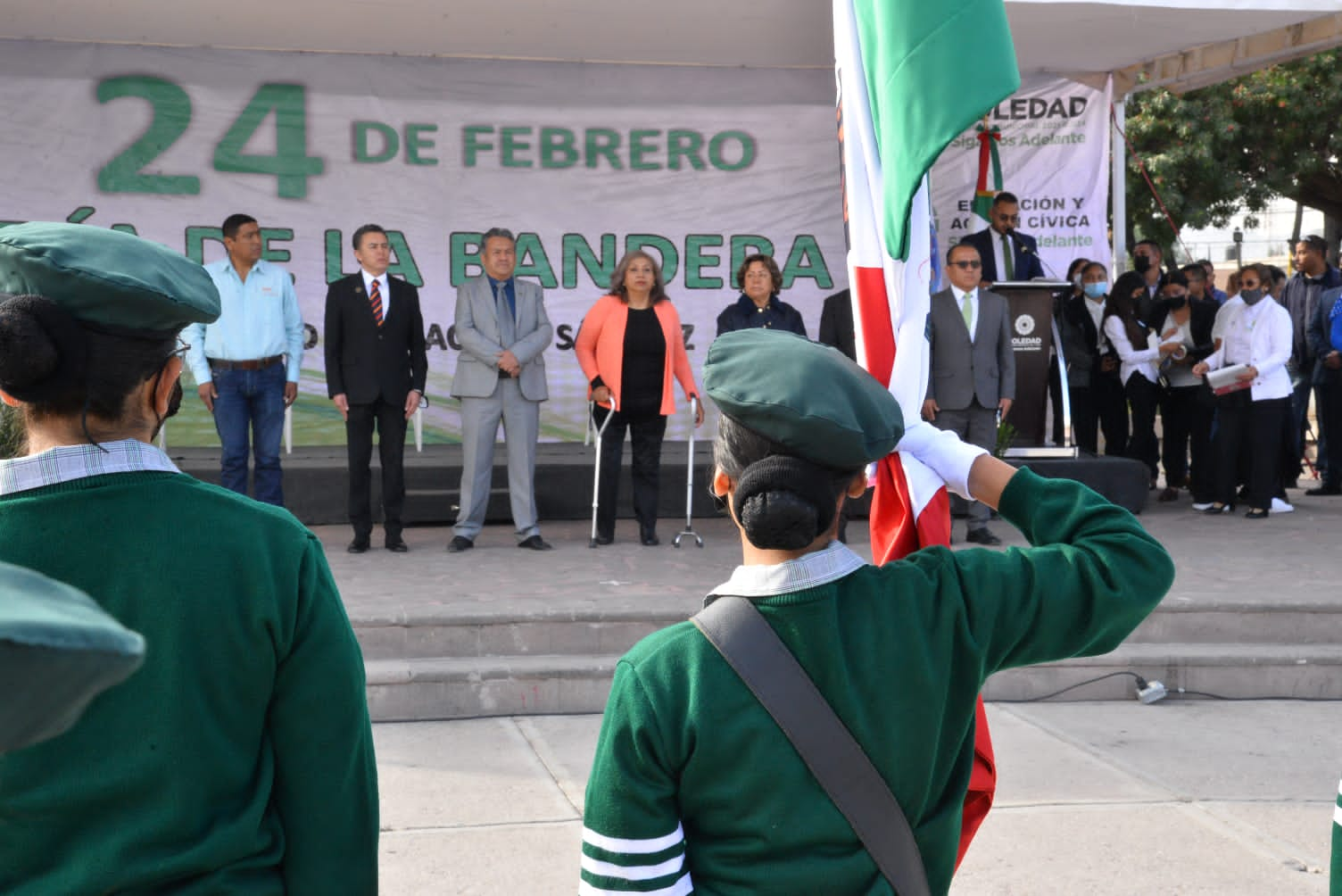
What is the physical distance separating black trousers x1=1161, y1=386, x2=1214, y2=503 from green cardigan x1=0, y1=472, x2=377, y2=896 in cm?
1005

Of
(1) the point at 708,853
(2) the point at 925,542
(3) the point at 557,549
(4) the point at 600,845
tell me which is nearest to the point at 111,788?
(4) the point at 600,845

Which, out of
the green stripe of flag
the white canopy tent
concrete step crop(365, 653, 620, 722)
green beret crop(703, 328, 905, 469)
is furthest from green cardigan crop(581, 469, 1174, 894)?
the white canopy tent

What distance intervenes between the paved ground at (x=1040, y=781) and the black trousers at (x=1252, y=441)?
242 cm

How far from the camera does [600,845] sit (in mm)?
1826

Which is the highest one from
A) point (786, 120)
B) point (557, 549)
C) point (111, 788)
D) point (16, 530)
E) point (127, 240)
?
point (786, 120)

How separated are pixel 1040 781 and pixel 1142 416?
22.2 ft

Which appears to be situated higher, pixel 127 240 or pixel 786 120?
pixel 786 120

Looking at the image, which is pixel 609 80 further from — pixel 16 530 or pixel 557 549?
pixel 16 530

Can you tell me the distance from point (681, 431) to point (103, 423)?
991cm

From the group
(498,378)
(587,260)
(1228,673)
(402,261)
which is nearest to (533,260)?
(587,260)

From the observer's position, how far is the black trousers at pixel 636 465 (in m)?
8.84

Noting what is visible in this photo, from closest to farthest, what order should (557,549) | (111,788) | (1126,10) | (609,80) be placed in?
(111,788)
(557,549)
(1126,10)
(609,80)

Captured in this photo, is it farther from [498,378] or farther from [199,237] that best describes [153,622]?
[199,237]

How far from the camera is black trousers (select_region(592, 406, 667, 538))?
884cm
